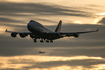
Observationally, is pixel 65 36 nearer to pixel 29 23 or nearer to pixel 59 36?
pixel 59 36

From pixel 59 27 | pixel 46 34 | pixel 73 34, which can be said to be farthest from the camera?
pixel 59 27

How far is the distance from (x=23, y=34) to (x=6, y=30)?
1226cm

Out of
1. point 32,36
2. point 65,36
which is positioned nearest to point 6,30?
point 32,36

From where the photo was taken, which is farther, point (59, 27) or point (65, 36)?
point (59, 27)

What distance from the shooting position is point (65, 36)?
453 feet

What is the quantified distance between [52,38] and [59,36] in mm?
12872

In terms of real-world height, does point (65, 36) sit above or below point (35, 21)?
below

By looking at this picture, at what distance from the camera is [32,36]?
142125 mm

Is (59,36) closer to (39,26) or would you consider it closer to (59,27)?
(39,26)

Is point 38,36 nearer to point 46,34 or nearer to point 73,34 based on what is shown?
point 46,34

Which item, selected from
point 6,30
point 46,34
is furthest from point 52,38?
point 6,30

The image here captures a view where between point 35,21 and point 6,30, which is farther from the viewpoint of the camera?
point 6,30

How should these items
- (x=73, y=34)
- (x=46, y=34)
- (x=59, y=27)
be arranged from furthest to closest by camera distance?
(x=59, y=27) → (x=46, y=34) → (x=73, y=34)

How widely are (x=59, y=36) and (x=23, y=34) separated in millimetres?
26622
